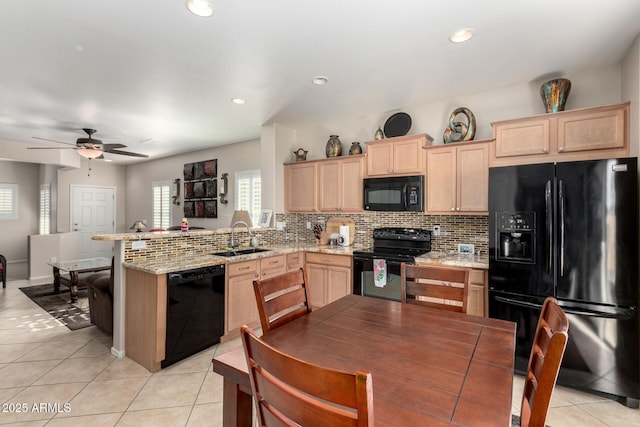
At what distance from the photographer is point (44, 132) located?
4.96m

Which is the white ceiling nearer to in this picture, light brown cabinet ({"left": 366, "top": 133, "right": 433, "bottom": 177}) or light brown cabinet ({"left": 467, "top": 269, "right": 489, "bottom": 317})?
light brown cabinet ({"left": 366, "top": 133, "right": 433, "bottom": 177})

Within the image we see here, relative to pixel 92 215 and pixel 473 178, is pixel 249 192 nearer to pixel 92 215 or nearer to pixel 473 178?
pixel 473 178

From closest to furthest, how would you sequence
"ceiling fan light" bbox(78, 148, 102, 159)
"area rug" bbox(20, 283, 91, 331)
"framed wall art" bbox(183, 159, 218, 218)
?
"area rug" bbox(20, 283, 91, 331) < "ceiling fan light" bbox(78, 148, 102, 159) < "framed wall art" bbox(183, 159, 218, 218)

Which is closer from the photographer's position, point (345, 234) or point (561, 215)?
point (561, 215)

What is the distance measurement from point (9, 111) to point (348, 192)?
174 inches

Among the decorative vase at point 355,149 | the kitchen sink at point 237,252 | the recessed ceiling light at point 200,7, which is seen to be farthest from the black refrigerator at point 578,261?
the kitchen sink at point 237,252

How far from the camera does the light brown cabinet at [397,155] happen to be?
347 cm

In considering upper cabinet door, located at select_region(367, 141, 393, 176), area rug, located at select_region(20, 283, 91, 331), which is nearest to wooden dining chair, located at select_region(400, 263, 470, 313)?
upper cabinet door, located at select_region(367, 141, 393, 176)

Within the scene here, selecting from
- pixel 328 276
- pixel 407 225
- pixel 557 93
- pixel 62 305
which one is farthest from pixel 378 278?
pixel 62 305

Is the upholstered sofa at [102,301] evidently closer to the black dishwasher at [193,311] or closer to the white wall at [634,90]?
the black dishwasher at [193,311]

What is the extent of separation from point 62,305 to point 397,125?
525cm

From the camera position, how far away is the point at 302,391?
0.77 metres

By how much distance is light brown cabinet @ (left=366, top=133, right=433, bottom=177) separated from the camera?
137 inches

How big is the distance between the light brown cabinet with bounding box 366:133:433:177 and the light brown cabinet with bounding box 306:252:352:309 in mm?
1151
